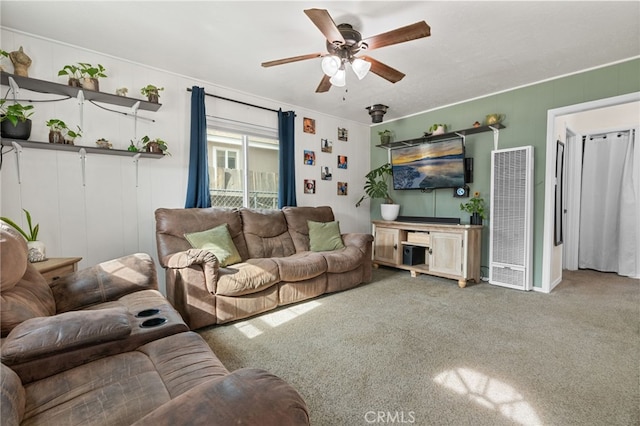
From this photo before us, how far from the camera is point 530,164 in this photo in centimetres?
331

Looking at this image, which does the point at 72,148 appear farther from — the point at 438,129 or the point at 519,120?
the point at 519,120

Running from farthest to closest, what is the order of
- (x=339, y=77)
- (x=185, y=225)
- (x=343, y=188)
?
(x=343, y=188), (x=185, y=225), (x=339, y=77)

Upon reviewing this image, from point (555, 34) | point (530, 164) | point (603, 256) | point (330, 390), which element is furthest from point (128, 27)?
point (603, 256)

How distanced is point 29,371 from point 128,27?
2.49 meters

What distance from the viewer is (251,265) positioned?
269 centimetres

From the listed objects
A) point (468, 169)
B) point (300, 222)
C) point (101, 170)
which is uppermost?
point (468, 169)

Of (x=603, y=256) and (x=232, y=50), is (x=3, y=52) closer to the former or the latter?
(x=232, y=50)

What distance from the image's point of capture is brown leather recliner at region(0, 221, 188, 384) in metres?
1.04

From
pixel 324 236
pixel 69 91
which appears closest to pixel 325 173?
pixel 324 236

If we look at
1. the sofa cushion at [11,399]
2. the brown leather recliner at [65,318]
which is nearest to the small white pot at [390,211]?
the brown leather recliner at [65,318]

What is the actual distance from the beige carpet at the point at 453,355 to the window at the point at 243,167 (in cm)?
166

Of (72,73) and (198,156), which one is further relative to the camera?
(198,156)

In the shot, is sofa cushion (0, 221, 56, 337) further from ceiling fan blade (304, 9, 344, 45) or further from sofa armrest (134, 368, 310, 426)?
ceiling fan blade (304, 9, 344, 45)

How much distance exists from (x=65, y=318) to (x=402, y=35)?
2319mm
